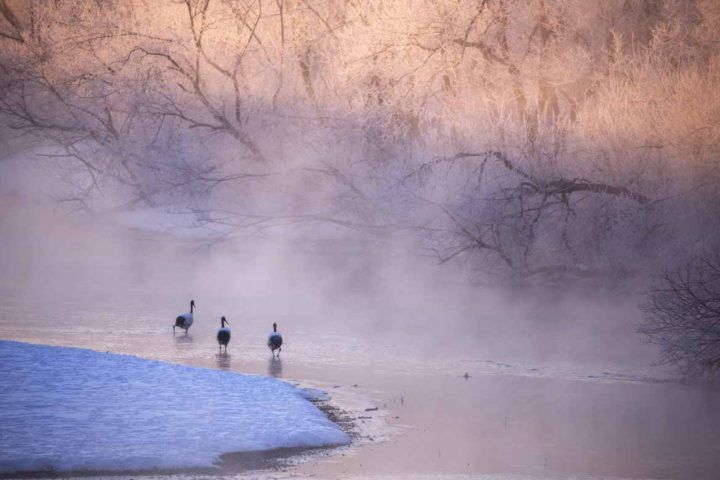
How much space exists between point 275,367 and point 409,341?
2414 millimetres

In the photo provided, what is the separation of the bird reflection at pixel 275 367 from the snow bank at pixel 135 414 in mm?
978

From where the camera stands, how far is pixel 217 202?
22297 mm

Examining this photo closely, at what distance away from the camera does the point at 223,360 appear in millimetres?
11273

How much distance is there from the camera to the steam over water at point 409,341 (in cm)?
810

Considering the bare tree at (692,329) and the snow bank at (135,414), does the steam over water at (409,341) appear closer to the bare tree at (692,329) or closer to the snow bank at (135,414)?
the bare tree at (692,329)

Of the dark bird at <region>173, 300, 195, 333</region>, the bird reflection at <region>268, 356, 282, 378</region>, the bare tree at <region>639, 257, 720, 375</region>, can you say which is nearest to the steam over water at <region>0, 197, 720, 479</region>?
the bird reflection at <region>268, 356, 282, 378</region>

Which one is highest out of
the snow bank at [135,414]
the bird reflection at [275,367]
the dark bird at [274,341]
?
the dark bird at [274,341]

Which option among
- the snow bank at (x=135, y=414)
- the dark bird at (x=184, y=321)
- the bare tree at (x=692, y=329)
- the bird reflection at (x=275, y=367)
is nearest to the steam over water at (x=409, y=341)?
the bird reflection at (x=275, y=367)

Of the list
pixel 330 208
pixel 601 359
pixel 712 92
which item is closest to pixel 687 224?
pixel 712 92

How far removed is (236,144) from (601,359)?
12691mm

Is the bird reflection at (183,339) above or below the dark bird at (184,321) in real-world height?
below

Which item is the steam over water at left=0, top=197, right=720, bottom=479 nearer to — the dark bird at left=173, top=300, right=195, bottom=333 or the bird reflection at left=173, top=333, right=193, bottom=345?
the bird reflection at left=173, top=333, right=193, bottom=345

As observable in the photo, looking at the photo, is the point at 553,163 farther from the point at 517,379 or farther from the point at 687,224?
the point at 517,379

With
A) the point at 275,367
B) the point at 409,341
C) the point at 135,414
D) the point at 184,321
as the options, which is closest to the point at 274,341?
the point at 275,367
